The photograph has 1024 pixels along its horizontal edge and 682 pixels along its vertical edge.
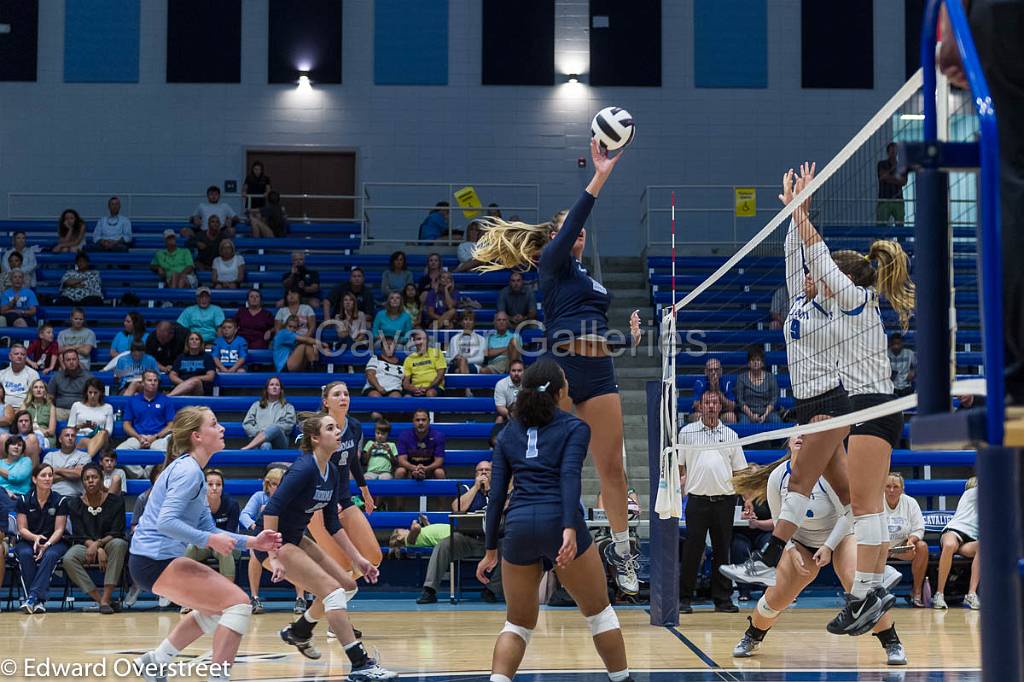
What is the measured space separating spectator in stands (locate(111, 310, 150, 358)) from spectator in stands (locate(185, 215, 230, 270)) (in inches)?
98.7

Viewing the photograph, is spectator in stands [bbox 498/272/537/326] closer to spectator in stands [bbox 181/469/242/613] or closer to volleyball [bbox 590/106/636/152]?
spectator in stands [bbox 181/469/242/613]

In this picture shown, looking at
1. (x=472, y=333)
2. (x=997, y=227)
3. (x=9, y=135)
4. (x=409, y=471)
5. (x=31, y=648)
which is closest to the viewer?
(x=997, y=227)

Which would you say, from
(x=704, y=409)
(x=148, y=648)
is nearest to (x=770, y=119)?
(x=704, y=409)

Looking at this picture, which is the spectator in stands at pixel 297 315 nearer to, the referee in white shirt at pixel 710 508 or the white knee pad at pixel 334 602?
the referee in white shirt at pixel 710 508

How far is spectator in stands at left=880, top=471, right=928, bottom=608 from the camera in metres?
11.6

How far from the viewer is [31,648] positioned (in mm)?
8492

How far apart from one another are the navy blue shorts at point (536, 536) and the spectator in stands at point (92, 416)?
9.38 m

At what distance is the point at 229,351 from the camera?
15.7 m

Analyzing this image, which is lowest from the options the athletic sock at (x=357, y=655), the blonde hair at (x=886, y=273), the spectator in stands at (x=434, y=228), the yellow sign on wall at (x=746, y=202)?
the athletic sock at (x=357, y=655)

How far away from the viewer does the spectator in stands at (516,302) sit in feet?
53.4

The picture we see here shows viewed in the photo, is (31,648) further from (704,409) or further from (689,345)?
(689,345)

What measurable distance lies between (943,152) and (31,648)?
8023mm

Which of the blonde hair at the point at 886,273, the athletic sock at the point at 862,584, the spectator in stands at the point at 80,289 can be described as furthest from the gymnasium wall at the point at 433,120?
the athletic sock at the point at 862,584

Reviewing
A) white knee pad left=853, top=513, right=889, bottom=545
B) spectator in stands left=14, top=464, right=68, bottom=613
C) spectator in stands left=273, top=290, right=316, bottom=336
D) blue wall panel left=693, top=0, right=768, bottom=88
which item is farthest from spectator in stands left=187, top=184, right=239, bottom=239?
white knee pad left=853, top=513, right=889, bottom=545
